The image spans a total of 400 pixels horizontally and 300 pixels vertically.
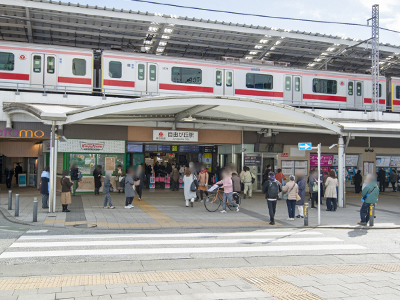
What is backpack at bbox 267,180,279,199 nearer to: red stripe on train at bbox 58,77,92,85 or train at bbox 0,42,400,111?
train at bbox 0,42,400,111

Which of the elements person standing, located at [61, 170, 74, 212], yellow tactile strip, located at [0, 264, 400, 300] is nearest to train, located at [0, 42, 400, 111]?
person standing, located at [61, 170, 74, 212]

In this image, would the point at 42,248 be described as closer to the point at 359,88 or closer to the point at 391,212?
the point at 391,212

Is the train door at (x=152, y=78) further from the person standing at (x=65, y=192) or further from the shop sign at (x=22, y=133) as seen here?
the person standing at (x=65, y=192)

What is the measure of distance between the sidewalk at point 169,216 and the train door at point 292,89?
7.65 meters

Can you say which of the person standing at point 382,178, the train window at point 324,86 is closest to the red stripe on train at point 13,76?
the train window at point 324,86

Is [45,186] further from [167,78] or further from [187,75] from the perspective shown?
[187,75]

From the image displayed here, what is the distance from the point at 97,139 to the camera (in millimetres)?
19016

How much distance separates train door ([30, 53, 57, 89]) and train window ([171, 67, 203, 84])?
6024 mm

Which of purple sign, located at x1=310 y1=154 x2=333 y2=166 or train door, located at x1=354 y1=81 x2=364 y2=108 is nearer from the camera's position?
purple sign, located at x1=310 y1=154 x2=333 y2=166

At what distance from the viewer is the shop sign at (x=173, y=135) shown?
19.6 m

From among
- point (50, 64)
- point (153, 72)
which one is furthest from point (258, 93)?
point (50, 64)

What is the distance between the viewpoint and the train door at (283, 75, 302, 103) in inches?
882

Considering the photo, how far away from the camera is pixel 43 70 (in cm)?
1820

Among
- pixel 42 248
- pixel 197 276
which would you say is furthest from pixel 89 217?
pixel 197 276
